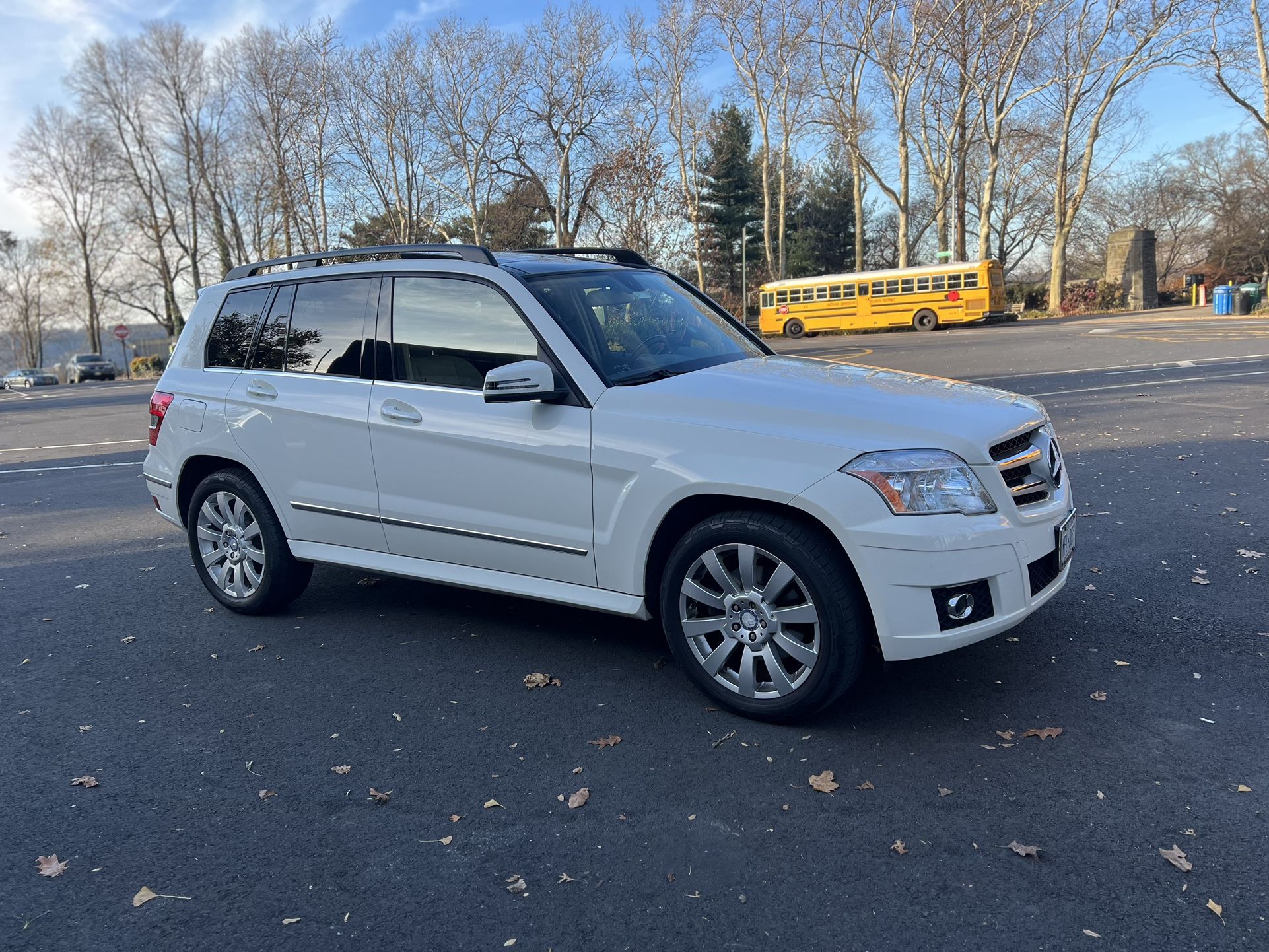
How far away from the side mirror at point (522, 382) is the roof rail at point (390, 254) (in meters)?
0.79

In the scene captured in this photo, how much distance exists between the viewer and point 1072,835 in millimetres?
2949

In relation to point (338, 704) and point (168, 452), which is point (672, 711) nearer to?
point (338, 704)

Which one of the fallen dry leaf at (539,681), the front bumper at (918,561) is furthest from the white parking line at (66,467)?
the front bumper at (918,561)

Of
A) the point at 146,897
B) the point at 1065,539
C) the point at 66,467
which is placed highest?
the point at 1065,539

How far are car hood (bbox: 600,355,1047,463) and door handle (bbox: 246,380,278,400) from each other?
6.87ft

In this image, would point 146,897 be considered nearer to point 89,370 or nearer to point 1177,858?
point 1177,858

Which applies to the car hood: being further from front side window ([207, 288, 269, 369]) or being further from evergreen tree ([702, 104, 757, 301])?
evergreen tree ([702, 104, 757, 301])

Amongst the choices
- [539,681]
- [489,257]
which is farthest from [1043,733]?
[489,257]

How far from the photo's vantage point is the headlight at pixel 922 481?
342 cm

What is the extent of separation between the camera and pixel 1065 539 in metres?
3.93

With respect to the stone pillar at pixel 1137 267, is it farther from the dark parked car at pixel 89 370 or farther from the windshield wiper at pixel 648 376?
the dark parked car at pixel 89 370

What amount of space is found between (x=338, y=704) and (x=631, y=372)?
77.7 inches

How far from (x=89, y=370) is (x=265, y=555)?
57.0 metres

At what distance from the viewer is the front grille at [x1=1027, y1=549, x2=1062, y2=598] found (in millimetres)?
3641
